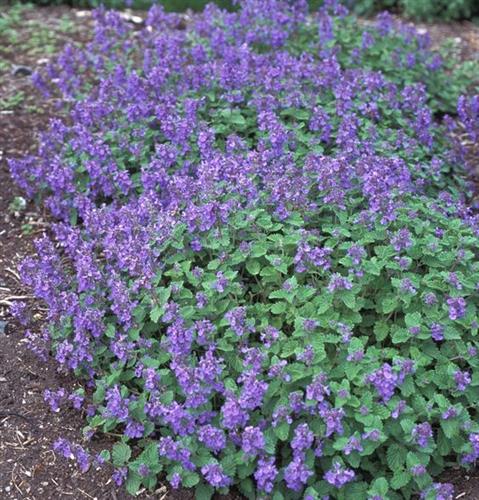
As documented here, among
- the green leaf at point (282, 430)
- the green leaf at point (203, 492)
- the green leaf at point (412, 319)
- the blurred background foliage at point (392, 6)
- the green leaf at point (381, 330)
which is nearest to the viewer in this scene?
the green leaf at point (282, 430)

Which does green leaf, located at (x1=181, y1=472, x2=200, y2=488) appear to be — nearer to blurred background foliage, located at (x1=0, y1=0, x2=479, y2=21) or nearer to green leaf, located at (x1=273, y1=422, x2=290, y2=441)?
green leaf, located at (x1=273, y1=422, x2=290, y2=441)

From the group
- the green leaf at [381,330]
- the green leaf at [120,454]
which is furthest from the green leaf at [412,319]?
the green leaf at [120,454]

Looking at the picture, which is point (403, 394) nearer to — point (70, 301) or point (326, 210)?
point (326, 210)

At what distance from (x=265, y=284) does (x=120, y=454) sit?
88 centimetres

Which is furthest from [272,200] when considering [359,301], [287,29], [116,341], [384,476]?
[287,29]

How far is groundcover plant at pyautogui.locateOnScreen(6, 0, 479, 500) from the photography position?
120 inches

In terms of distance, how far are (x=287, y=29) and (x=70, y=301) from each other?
2.60 meters

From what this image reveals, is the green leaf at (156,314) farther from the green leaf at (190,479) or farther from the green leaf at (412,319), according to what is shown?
the green leaf at (412,319)

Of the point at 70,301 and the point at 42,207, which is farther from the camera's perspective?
the point at 42,207

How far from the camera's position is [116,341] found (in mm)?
3434

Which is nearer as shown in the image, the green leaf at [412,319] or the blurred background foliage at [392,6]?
the green leaf at [412,319]

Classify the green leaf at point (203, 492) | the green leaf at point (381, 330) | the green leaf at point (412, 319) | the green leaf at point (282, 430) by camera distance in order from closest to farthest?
the green leaf at point (282, 430) < the green leaf at point (203, 492) < the green leaf at point (412, 319) < the green leaf at point (381, 330)

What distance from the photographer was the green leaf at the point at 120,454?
10.4ft

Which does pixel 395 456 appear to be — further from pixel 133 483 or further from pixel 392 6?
pixel 392 6
